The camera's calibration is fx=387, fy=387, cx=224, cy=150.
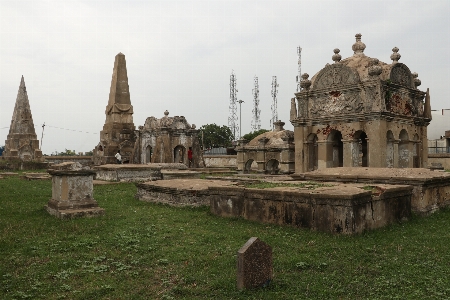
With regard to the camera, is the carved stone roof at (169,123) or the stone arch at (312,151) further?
the carved stone roof at (169,123)

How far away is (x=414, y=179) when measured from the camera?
8742 millimetres

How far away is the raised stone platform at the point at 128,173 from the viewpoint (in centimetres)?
1839

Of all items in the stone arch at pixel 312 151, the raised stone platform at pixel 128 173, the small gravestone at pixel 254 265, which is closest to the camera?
the small gravestone at pixel 254 265

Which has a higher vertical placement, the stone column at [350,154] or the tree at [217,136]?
the tree at [217,136]

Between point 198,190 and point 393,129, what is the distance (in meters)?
8.64

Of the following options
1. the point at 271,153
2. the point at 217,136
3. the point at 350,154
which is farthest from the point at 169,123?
the point at 217,136

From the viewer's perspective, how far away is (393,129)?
14.6 meters

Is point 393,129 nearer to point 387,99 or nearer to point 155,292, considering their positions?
point 387,99

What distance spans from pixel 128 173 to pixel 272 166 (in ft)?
24.5

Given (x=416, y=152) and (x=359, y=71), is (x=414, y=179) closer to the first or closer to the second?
(x=359, y=71)

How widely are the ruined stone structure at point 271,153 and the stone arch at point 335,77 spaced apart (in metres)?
3.84

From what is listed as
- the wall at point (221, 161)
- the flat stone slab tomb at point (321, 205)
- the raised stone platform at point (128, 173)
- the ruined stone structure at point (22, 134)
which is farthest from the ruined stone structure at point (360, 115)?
the ruined stone structure at point (22, 134)

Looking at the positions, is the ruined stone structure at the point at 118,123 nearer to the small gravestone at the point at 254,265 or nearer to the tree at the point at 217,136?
the small gravestone at the point at 254,265

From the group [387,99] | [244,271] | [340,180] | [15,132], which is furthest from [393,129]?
[15,132]
